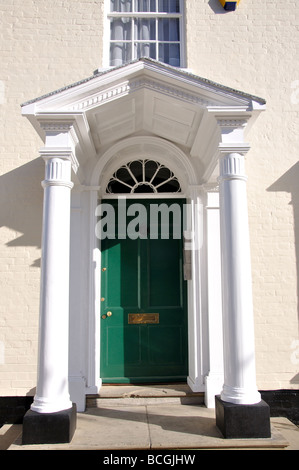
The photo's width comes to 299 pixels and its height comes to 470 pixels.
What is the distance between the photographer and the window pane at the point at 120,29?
629cm

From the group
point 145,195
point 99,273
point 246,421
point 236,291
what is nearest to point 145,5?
point 145,195

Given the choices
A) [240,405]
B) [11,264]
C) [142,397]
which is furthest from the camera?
[11,264]

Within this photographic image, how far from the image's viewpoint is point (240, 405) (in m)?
3.96

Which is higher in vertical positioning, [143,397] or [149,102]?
[149,102]

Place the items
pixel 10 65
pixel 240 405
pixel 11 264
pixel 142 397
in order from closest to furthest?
pixel 240 405 < pixel 142 397 < pixel 11 264 < pixel 10 65

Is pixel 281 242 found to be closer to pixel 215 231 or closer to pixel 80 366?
pixel 215 231

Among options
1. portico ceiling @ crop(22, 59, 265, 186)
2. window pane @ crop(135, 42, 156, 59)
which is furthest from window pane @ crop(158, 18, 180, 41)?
portico ceiling @ crop(22, 59, 265, 186)

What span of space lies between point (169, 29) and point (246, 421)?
5.70m

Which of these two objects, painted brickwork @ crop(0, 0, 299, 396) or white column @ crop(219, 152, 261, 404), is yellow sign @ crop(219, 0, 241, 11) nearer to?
painted brickwork @ crop(0, 0, 299, 396)

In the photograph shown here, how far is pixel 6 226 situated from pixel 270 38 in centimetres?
484

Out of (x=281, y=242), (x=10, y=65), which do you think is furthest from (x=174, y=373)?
(x=10, y=65)

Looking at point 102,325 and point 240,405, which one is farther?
point 102,325

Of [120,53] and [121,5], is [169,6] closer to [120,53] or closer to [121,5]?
[121,5]

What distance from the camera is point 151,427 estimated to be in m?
4.36
